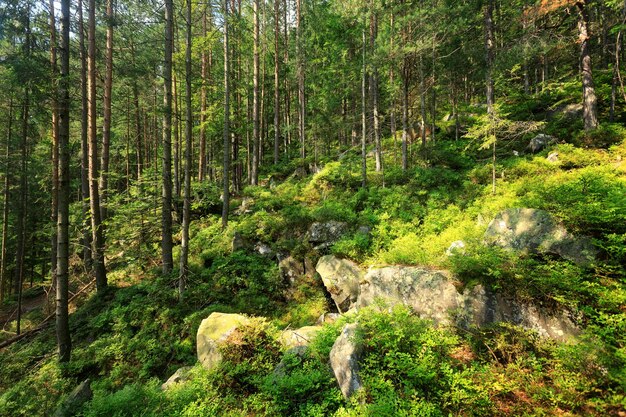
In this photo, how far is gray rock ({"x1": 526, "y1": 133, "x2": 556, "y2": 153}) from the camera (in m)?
13.4

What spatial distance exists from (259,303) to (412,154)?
41.5ft

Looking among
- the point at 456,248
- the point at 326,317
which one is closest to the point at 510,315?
the point at 456,248

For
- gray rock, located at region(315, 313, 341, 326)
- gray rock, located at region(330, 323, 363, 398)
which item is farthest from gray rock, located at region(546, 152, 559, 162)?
gray rock, located at region(330, 323, 363, 398)

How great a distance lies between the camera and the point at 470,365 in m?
4.78

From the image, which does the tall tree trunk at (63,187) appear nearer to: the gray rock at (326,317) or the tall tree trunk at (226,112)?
the tall tree trunk at (226,112)

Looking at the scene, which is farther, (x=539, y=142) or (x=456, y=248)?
(x=539, y=142)

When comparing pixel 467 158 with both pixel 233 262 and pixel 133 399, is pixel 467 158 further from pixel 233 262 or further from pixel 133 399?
pixel 133 399

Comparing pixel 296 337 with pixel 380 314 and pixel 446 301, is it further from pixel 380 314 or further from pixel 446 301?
pixel 446 301

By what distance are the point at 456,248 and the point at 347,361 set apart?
161 inches

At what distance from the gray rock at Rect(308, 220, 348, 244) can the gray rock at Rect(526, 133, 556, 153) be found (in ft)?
35.2

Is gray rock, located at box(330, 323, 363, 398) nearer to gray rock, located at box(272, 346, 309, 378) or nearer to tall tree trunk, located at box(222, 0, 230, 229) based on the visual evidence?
gray rock, located at box(272, 346, 309, 378)

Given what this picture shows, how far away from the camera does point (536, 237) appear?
6.14m

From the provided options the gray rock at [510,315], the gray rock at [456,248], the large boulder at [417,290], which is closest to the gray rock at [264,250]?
the large boulder at [417,290]

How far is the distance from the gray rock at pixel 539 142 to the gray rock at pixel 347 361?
1420cm
